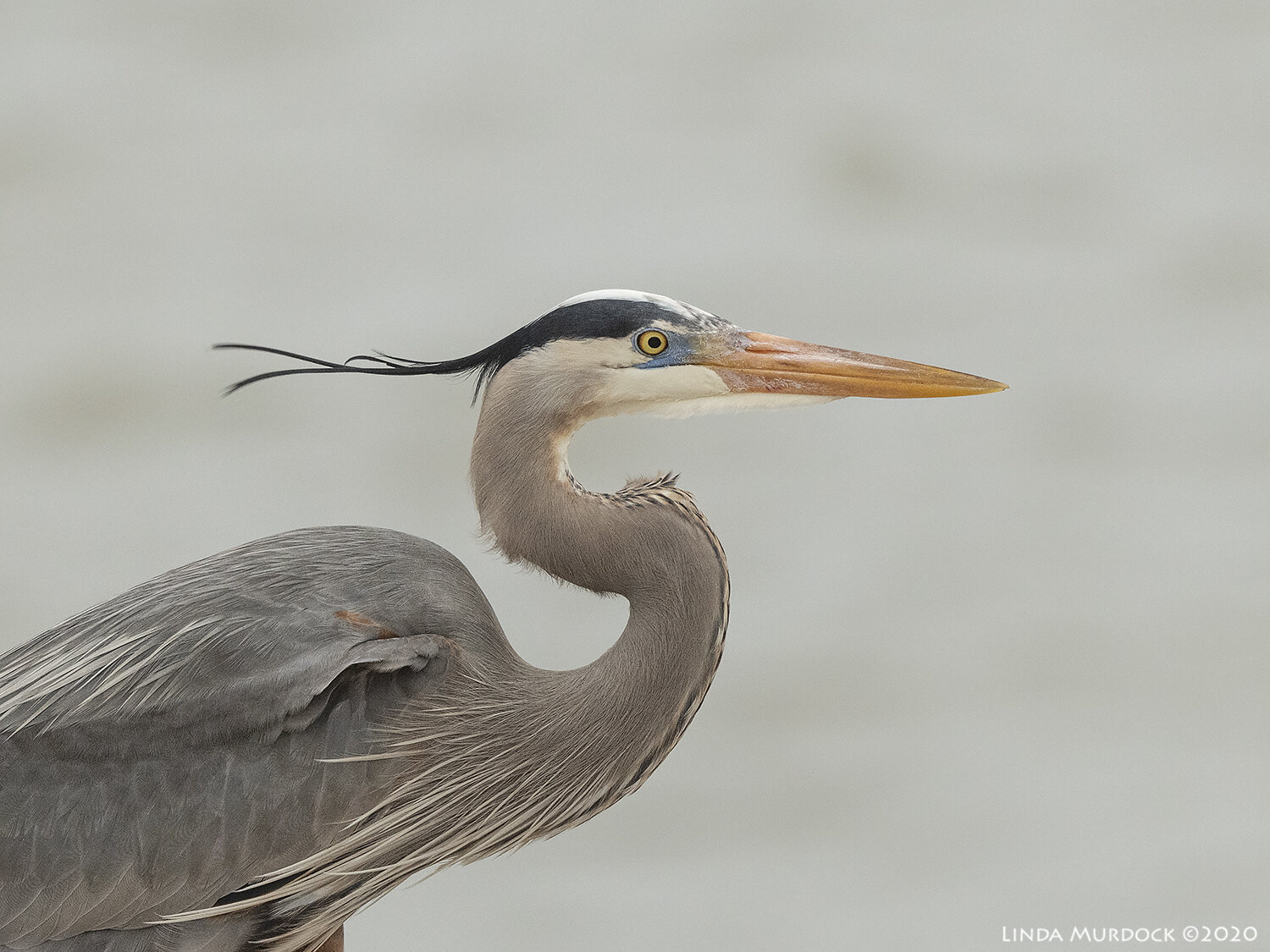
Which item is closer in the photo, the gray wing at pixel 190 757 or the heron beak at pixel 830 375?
the gray wing at pixel 190 757

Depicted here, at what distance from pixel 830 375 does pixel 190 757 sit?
126 centimetres

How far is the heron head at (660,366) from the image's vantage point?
236 centimetres

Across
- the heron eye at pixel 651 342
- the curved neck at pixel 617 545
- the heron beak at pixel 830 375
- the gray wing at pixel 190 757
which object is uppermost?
the heron eye at pixel 651 342

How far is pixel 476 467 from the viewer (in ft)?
7.97

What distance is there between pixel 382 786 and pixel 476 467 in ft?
1.86

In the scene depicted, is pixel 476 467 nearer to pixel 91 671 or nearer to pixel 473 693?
pixel 473 693

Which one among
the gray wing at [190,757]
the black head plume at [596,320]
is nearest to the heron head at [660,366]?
the black head plume at [596,320]

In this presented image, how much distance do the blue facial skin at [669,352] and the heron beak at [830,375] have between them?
10cm

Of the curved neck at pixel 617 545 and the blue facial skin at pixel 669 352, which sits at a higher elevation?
the blue facial skin at pixel 669 352

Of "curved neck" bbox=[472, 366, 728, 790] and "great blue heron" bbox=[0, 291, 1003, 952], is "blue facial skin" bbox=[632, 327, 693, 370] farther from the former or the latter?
"curved neck" bbox=[472, 366, 728, 790]

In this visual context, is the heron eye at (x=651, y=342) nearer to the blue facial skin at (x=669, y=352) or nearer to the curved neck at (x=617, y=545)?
the blue facial skin at (x=669, y=352)

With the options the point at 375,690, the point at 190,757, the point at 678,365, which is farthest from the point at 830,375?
the point at 190,757

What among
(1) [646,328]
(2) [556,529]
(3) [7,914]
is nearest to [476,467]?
(2) [556,529]

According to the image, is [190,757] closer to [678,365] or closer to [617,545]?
[617,545]
